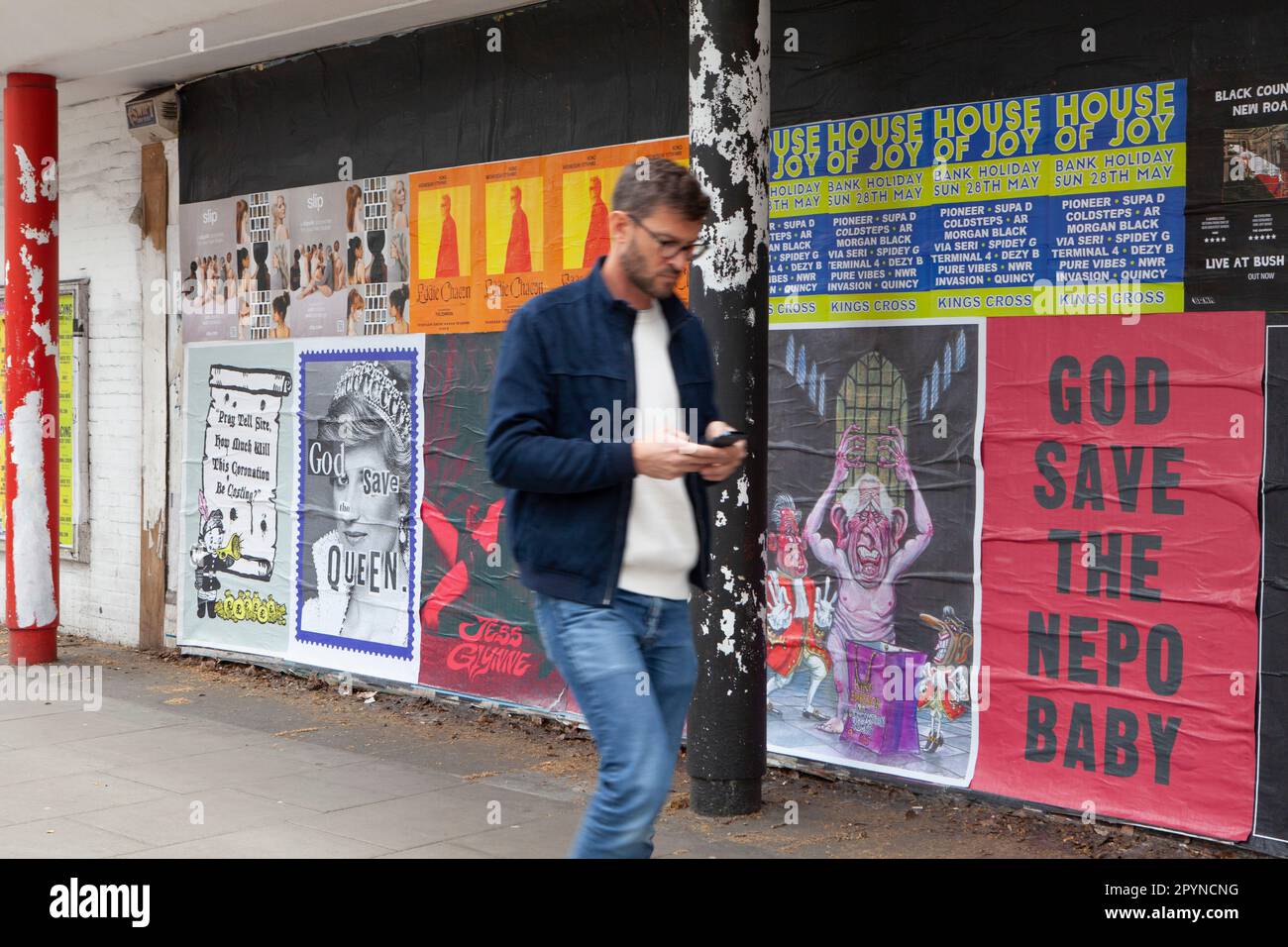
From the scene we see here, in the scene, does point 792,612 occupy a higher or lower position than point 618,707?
lower

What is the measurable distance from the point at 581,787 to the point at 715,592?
4.02 ft

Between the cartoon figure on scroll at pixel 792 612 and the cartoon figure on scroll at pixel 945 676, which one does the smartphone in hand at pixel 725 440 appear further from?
the cartoon figure on scroll at pixel 792 612

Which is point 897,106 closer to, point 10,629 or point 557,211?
point 557,211

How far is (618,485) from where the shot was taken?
3.29 meters

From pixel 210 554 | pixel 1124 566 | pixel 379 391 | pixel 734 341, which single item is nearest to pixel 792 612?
pixel 734 341

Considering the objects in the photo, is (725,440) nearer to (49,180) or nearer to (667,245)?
(667,245)

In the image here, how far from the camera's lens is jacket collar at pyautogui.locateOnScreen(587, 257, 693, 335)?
11.3 ft

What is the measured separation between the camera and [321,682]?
8547 millimetres

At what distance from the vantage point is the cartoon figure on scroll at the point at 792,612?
6211 millimetres

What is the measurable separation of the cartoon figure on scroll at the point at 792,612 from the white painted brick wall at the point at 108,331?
5.40 m

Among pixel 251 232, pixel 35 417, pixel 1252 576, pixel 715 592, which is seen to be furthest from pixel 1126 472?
pixel 35 417

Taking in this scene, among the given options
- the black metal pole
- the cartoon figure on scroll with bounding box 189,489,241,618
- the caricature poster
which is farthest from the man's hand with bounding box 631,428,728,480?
the cartoon figure on scroll with bounding box 189,489,241,618

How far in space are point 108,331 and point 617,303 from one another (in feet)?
25.0

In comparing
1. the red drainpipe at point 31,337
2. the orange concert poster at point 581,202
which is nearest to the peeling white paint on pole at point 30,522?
the red drainpipe at point 31,337
